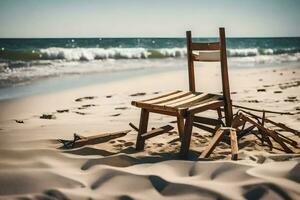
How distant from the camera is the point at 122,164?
3619mm

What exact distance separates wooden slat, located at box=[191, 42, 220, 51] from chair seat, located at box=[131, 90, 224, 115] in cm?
57

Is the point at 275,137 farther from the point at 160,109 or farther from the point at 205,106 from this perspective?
the point at 160,109

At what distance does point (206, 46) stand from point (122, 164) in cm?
175

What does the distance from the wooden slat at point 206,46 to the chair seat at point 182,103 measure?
0.57 metres

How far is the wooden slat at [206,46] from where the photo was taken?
4.02m

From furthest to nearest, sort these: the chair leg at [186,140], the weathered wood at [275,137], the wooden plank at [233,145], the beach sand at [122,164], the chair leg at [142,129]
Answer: the chair leg at [142,129] < the weathered wood at [275,137] < the chair leg at [186,140] < the wooden plank at [233,145] < the beach sand at [122,164]

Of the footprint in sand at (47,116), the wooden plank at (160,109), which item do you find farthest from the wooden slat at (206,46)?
the footprint in sand at (47,116)

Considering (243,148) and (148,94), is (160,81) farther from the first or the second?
(243,148)

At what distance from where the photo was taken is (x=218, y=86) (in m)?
10.3

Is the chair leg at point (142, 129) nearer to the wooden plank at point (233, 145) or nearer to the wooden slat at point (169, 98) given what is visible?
the wooden slat at point (169, 98)

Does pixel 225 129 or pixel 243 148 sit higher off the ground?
pixel 225 129

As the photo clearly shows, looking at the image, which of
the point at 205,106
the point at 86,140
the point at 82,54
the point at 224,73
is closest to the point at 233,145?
the point at 205,106

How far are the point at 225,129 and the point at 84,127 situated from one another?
260cm

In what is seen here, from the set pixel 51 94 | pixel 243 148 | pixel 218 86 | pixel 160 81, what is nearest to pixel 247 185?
pixel 243 148
